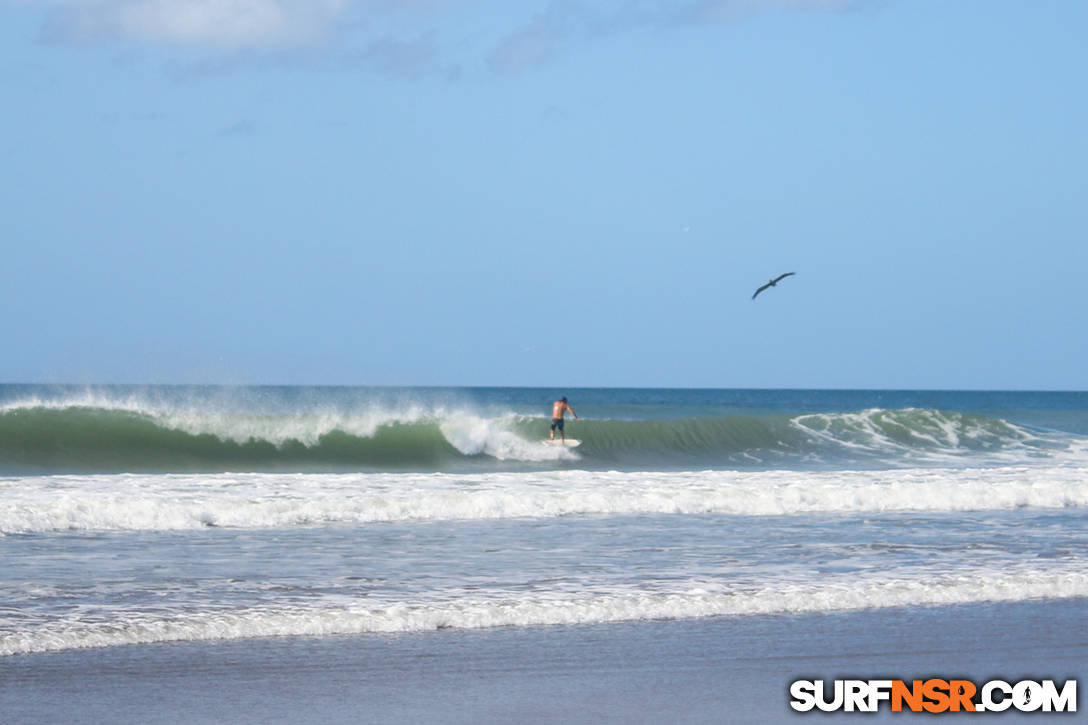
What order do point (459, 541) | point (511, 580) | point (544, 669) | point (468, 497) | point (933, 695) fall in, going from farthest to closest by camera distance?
point (468, 497) < point (459, 541) < point (511, 580) < point (544, 669) < point (933, 695)

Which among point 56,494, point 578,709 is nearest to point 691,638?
point 578,709

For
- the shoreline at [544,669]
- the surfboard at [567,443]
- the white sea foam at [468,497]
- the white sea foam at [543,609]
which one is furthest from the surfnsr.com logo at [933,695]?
the surfboard at [567,443]

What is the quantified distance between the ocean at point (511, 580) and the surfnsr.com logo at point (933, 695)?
0.17 metres

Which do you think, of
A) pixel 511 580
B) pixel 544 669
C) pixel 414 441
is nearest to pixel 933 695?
pixel 544 669

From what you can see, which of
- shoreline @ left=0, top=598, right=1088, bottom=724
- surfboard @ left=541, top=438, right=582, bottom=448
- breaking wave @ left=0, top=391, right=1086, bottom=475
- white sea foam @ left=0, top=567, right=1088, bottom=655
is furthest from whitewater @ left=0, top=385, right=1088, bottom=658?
surfboard @ left=541, top=438, right=582, bottom=448

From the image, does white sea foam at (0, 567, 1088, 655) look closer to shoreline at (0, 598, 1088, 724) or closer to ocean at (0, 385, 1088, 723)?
ocean at (0, 385, 1088, 723)

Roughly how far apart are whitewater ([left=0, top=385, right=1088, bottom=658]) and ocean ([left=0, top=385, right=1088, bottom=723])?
0.13 feet

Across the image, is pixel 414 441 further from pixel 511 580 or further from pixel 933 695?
pixel 933 695

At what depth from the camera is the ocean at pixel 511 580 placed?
602cm

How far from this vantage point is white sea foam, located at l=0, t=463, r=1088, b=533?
1212 centimetres

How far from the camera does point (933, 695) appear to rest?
5805 millimetres

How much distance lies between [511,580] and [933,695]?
361 cm

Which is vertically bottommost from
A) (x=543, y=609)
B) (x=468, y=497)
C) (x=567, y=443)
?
(x=543, y=609)

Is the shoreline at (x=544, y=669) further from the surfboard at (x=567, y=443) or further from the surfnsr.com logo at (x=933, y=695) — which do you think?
the surfboard at (x=567, y=443)
